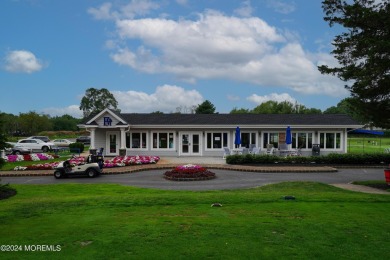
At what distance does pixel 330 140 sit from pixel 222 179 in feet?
60.4

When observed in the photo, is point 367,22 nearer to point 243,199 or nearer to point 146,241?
point 243,199

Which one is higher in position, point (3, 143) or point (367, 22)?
point (367, 22)

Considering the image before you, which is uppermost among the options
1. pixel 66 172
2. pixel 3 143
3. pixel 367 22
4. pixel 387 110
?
pixel 367 22

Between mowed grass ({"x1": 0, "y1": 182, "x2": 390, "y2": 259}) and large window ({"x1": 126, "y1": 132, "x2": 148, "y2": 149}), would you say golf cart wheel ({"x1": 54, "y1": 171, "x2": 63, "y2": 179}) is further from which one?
large window ({"x1": 126, "y1": 132, "x2": 148, "y2": 149})

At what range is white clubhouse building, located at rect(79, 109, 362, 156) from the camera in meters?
34.2

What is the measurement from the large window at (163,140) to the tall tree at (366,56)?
1893 cm

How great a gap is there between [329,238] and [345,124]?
29.6 meters

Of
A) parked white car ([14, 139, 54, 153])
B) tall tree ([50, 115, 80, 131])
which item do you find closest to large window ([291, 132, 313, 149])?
parked white car ([14, 139, 54, 153])

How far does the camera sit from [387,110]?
730 inches

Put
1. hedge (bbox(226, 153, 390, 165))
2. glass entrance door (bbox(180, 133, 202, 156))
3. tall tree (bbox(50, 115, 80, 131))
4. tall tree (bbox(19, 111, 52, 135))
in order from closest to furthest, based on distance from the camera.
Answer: hedge (bbox(226, 153, 390, 165)), glass entrance door (bbox(180, 133, 202, 156)), tall tree (bbox(19, 111, 52, 135)), tall tree (bbox(50, 115, 80, 131))

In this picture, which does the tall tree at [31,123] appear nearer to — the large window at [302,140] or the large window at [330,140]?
the large window at [302,140]

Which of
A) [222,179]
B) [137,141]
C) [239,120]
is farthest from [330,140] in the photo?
[137,141]

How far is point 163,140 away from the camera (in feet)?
116

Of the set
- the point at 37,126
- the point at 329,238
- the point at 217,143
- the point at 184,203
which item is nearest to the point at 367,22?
the point at 184,203
